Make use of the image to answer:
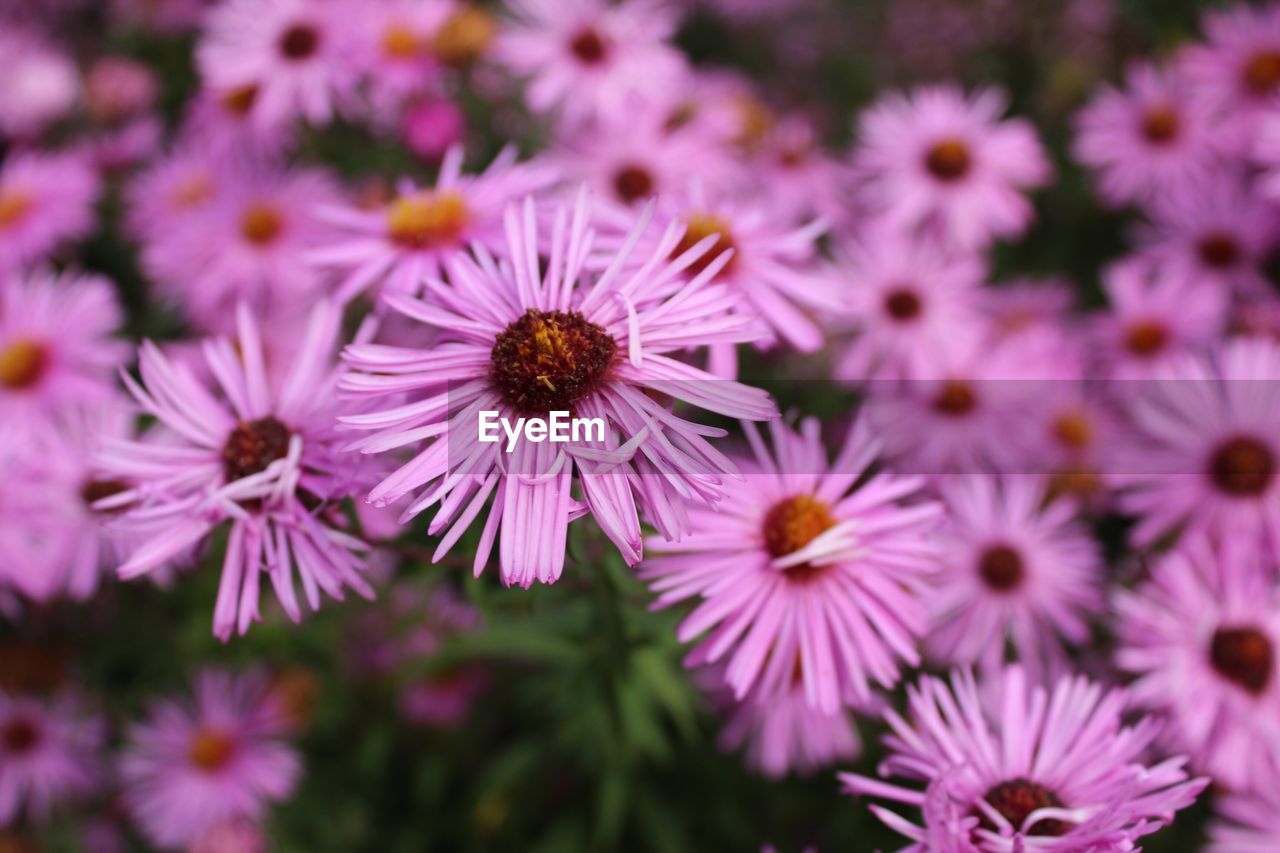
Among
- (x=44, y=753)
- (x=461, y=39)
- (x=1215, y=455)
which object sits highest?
(x=461, y=39)

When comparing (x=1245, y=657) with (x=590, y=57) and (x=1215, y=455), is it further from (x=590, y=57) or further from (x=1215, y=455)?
(x=590, y=57)

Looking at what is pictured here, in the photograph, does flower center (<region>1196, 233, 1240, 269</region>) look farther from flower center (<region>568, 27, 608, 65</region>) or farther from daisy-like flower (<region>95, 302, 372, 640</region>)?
daisy-like flower (<region>95, 302, 372, 640</region>)

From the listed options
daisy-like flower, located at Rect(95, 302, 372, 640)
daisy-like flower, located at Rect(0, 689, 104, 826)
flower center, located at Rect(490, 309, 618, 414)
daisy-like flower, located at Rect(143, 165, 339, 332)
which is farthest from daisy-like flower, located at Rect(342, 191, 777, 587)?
daisy-like flower, located at Rect(0, 689, 104, 826)

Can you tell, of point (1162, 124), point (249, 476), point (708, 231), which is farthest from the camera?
point (1162, 124)

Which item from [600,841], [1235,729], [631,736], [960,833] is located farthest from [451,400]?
[1235,729]

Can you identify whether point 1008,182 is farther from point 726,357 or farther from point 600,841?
point 600,841

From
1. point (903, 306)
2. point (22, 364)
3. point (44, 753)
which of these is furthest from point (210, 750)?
point (903, 306)

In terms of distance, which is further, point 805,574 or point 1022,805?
point 805,574
